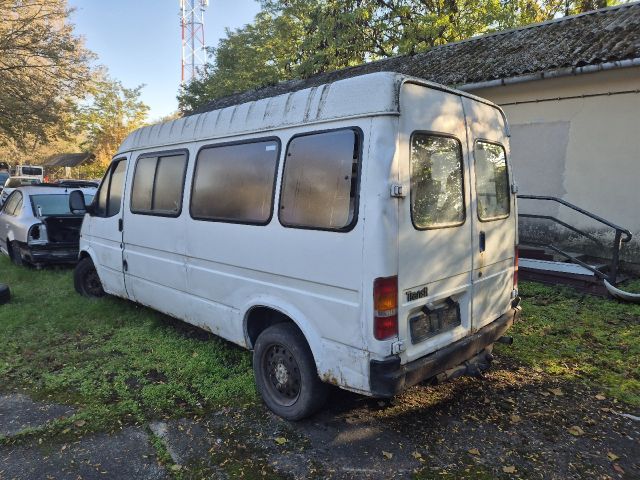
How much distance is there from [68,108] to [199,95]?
25.5ft

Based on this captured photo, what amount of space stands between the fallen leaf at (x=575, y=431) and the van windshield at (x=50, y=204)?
8.47 metres

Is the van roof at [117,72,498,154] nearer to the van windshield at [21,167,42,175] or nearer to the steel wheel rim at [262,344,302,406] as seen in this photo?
the steel wheel rim at [262,344,302,406]

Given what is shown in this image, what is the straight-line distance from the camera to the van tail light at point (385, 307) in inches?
103

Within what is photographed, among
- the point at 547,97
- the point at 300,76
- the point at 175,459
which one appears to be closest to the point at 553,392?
the point at 175,459

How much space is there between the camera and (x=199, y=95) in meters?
26.2

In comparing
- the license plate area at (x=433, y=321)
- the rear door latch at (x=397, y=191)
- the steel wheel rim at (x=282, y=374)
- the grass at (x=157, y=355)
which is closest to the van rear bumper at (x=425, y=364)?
the license plate area at (x=433, y=321)

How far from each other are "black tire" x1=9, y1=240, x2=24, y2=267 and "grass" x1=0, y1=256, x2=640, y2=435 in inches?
105

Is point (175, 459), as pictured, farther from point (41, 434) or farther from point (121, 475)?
point (41, 434)

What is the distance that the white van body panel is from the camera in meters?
2.67

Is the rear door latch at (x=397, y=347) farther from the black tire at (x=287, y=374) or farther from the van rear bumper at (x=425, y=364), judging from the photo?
the black tire at (x=287, y=374)

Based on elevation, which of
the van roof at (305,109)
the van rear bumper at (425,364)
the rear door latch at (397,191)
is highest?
the van roof at (305,109)

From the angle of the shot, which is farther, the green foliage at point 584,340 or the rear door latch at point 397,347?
the green foliage at point 584,340

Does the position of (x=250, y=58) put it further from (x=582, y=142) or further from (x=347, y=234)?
(x=347, y=234)

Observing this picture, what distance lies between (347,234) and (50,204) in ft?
25.7
